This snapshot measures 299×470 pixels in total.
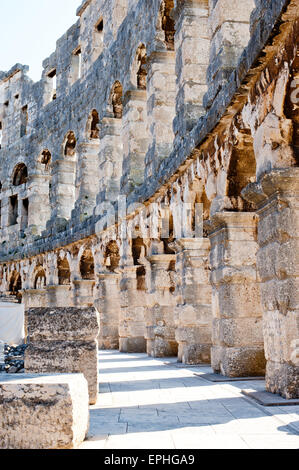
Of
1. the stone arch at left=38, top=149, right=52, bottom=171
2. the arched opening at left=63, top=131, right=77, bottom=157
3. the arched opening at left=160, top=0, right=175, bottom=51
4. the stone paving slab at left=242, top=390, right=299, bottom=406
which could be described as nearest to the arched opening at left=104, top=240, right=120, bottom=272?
the arched opening at left=160, top=0, right=175, bottom=51

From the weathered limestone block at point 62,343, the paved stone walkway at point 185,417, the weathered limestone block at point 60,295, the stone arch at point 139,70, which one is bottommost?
the paved stone walkway at point 185,417

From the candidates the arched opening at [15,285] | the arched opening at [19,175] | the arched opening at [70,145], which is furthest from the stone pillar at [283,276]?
the arched opening at [19,175]

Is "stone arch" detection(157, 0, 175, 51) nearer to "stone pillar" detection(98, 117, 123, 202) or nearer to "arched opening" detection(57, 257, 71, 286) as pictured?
"stone pillar" detection(98, 117, 123, 202)

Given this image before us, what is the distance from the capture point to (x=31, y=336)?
16.0 ft

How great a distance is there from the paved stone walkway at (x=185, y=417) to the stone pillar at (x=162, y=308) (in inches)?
121

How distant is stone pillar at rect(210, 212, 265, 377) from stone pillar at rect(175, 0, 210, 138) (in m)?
2.65

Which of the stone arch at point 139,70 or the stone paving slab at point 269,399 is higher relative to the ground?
the stone arch at point 139,70

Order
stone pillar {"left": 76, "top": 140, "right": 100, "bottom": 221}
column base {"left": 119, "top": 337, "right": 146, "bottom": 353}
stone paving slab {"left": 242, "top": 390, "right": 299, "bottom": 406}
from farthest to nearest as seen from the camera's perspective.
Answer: stone pillar {"left": 76, "top": 140, "right": 100, "bottom": 221}
column base {"left": 119, "top": 337, "right": 146, "bottom": 353}
stone paving slab {"left": 242, "top": 390, "right": 299, "bottom": 406}

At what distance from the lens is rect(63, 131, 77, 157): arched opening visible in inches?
677

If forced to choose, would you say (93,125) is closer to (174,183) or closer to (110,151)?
(110,151)

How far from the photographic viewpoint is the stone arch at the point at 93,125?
15344mm

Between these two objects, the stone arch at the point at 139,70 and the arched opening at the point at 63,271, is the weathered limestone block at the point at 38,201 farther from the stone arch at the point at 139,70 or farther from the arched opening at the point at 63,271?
the stone arch at the point at 139,70

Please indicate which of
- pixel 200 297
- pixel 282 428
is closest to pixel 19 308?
pixel 200 297
